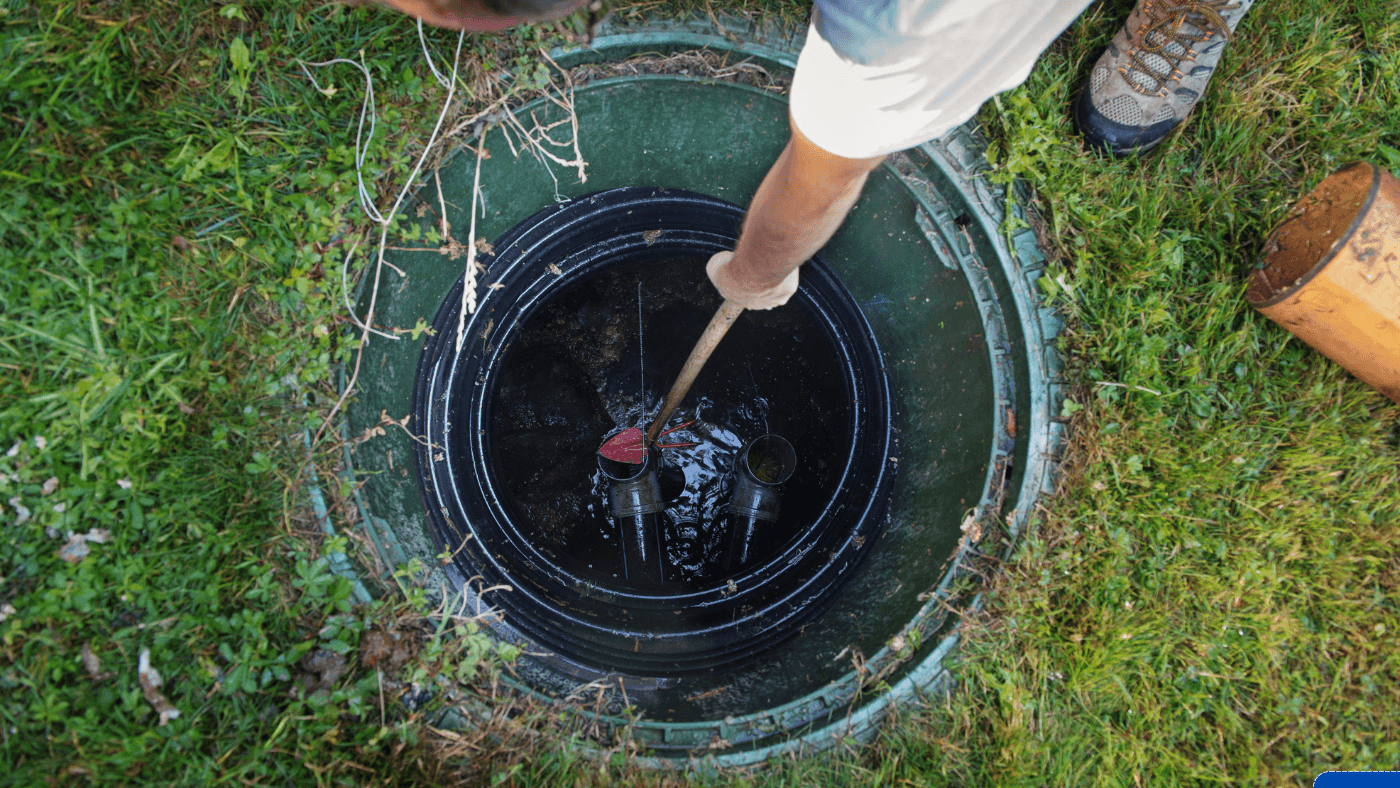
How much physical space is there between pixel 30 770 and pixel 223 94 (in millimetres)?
1623

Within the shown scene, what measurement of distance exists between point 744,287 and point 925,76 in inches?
30.6

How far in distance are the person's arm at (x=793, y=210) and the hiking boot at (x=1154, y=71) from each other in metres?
1.15

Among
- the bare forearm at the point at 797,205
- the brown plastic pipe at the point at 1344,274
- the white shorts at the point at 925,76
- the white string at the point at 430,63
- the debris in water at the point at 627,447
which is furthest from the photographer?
the debris in water at the point at 627,447

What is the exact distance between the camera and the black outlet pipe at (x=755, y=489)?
2.54 meters

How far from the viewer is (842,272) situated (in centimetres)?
254

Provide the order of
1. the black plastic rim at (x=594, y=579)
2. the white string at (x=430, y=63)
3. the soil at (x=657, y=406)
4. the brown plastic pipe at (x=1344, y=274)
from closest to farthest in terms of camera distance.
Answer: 1. the brown plastic pipe at (x=1344, y=274)
2. the white string at (x=430, y=63)
3. the black plastic rim at (x=594, y=579)
4. the soil at (x=657, y=406)

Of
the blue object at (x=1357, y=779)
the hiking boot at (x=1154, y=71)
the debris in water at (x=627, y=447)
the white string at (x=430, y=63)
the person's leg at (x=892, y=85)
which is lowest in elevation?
the blue object at (x=1357, y=779)

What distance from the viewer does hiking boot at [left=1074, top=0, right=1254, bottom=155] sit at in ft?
6.19

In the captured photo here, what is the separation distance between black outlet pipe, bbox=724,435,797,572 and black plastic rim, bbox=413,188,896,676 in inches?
4.3

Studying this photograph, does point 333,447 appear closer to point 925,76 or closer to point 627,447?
point 627,447

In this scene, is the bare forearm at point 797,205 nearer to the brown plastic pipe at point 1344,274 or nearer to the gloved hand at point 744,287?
the gloved hand at point 744,287

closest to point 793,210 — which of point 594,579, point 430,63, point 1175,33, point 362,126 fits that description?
point 430,63

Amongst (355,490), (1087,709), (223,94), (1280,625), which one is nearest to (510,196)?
(223,94)

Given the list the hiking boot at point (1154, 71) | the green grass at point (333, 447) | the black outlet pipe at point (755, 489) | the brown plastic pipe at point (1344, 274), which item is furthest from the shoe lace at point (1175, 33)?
the black outlet pipe at point (755, 489)
